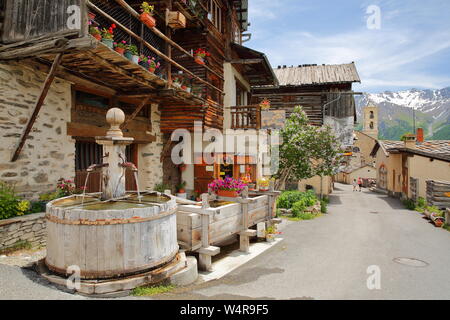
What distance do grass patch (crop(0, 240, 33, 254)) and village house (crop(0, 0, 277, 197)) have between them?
1.38 m

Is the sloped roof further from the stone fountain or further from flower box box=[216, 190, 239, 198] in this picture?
the stone fountain

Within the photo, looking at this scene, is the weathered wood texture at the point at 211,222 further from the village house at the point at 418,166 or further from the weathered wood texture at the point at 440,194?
the village house at the point at 418,166

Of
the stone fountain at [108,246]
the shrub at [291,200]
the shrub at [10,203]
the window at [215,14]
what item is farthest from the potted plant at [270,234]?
the window at [215,14]

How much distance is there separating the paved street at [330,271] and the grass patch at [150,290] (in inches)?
4.8

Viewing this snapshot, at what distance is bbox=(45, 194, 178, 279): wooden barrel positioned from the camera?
414 cm

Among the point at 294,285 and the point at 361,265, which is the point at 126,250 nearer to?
the point at 294,285

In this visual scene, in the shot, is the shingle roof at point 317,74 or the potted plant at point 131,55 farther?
the shingle roof at point 317,74

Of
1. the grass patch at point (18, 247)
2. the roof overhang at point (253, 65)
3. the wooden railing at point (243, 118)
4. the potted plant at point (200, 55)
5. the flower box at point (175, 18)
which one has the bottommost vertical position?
the grass patch at point (18, 247)

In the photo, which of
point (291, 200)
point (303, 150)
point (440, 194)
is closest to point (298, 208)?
point (291, 200)

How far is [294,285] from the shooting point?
5504 mm

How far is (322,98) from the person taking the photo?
72.8 feet

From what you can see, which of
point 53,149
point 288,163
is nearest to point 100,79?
point 53,149

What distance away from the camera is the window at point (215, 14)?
1388 cm

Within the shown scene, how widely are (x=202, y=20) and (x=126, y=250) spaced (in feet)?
35.4
